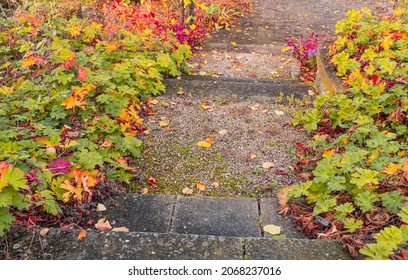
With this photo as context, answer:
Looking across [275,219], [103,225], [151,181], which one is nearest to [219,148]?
[151,181]

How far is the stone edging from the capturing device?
4.38m

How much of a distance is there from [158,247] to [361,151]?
5.40ft

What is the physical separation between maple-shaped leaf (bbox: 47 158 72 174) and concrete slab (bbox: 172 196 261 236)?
2.76 feet

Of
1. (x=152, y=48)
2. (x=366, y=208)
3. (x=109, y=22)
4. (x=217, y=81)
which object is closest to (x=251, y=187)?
(x=366, y=208)

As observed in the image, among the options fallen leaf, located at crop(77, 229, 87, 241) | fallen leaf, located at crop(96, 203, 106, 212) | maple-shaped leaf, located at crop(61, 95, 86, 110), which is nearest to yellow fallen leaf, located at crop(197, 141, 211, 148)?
maple-shaped leaf, located at crop(61, 95, 86, 110)

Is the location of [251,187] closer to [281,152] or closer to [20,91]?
[281,152]

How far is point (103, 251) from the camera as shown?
2074 millimetres

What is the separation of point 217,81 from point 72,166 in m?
2.86

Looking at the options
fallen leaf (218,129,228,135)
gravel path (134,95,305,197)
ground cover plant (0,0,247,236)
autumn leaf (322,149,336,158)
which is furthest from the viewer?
fallen leaf (218,129,228,135)

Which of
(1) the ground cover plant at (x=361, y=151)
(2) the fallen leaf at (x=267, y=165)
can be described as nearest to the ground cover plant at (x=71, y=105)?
(2) the fallen leaf at (x=267, y=165)

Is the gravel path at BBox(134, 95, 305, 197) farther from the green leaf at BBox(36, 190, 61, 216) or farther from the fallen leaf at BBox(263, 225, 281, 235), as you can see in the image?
the green leaf at BBox(36, 190, 61, 216)

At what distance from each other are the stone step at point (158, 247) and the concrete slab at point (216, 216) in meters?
0.52

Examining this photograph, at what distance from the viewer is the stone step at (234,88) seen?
16.5ft
